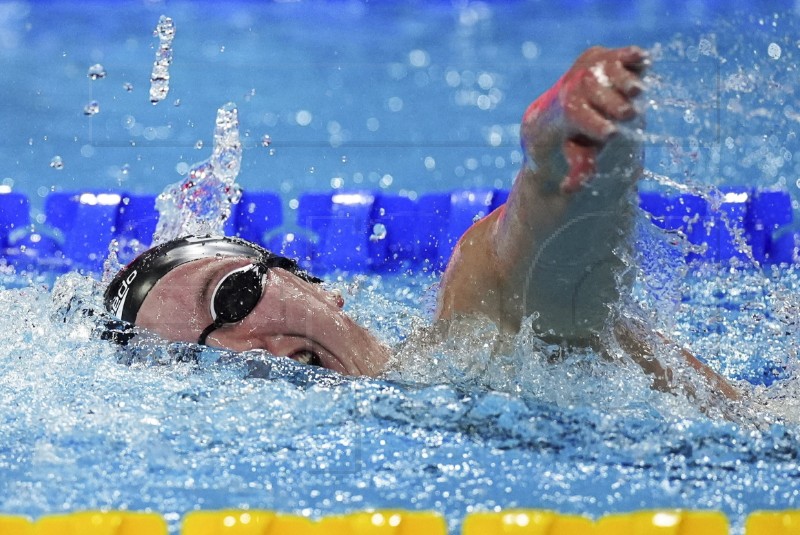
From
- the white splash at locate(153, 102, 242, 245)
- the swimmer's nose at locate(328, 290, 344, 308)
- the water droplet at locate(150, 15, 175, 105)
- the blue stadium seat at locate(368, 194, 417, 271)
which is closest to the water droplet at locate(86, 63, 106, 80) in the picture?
the water droplet at locate(150, 15, 175, 105)

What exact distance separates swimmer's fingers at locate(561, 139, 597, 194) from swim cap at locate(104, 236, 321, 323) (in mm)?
766

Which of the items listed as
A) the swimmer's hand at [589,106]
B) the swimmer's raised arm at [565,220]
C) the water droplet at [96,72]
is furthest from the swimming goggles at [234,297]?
the water droplet at [96,72]

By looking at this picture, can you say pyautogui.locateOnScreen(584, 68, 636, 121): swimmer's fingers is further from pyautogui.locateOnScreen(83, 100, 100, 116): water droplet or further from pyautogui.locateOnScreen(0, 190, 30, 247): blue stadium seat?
pyautogui.locateOnScreen(83, 100, 100, 116): water droplet

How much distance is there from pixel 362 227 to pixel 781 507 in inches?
70.8

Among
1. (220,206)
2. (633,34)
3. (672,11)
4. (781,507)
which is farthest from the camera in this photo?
(672,11)

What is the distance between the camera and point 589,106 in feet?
3.21

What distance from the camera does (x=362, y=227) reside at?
2.84 m

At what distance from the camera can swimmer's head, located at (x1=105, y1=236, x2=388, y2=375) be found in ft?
5.07

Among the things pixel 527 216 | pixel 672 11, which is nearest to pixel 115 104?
pixel 672 11

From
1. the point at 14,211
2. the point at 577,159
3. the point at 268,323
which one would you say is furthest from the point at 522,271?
the point at 14,211

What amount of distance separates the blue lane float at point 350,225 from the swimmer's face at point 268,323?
1.21 metres

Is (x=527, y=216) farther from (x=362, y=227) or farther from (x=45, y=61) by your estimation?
(x=45, y=61)

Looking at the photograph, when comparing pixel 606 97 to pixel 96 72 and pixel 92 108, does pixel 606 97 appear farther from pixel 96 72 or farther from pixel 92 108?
pixel 96 72

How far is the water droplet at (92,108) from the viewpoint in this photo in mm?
3645
